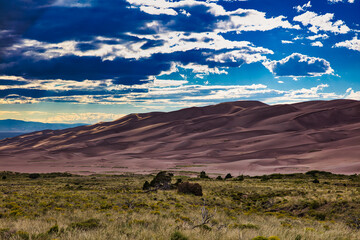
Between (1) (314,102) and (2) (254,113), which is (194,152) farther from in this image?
(1) (314,102)

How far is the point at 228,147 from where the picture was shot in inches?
4710

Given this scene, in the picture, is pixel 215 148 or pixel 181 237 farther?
pixel 215 148

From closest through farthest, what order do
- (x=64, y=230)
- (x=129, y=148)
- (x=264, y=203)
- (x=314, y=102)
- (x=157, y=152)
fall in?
(x=64, y=230) < (x=264, y=203) < (x=157, y=152) < (x=129, y=148) < (x=314, y=102)

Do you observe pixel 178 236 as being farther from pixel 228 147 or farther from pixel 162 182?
pixel 228 147

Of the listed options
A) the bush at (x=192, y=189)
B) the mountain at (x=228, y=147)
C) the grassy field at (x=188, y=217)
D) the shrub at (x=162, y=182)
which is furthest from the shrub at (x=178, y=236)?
the mountain at (x=228, y=147)

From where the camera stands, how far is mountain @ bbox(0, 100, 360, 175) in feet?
264

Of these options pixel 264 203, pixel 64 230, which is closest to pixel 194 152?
pixel 264 203

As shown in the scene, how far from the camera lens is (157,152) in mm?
127562

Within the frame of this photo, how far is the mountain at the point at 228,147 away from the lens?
264ft

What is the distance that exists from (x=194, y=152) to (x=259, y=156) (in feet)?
99.5

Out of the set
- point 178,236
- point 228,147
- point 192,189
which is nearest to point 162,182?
point 192,189

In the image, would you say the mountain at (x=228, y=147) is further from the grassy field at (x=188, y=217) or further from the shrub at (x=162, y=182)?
the grassy field at (x=188, y=217)

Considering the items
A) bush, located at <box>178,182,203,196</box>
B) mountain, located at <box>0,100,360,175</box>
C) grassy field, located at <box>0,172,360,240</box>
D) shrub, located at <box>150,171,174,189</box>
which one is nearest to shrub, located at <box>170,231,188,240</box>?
grassy field, located at <box>0,172,360,240</box>

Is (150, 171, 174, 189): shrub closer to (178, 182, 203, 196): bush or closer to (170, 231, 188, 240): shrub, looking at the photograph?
(178, 182, 203, 196): bush
